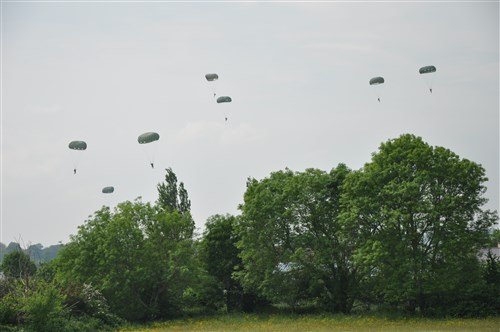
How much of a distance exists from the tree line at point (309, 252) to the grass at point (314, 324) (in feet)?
7.17

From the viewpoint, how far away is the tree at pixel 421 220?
47094mm

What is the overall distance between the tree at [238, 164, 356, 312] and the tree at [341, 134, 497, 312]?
539 centimetres

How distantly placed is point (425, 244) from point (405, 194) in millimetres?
3952

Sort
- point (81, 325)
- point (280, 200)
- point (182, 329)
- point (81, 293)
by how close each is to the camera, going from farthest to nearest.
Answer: point (280, 200) < point (182, 329) < point (81, 293) < point (81, 325)

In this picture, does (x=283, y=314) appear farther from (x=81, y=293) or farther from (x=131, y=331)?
(x=81, y=293)

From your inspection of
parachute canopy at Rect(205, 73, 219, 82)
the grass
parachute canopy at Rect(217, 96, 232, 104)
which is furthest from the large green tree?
parachute canopy at Rect(205, 73, 219, 82)

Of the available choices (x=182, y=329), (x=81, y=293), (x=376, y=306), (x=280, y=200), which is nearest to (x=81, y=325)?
(x=81, y=293)

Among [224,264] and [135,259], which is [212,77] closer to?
[224,264]

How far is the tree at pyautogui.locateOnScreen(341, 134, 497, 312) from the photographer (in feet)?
155

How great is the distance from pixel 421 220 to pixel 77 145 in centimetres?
3221

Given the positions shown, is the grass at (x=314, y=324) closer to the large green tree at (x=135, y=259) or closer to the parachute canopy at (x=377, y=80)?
the large green tree at (x=135, y=259)

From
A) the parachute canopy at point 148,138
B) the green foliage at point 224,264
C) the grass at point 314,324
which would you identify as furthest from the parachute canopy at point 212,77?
the grass at point 314,324

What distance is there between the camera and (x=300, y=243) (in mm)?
54906

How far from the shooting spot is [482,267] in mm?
49688
